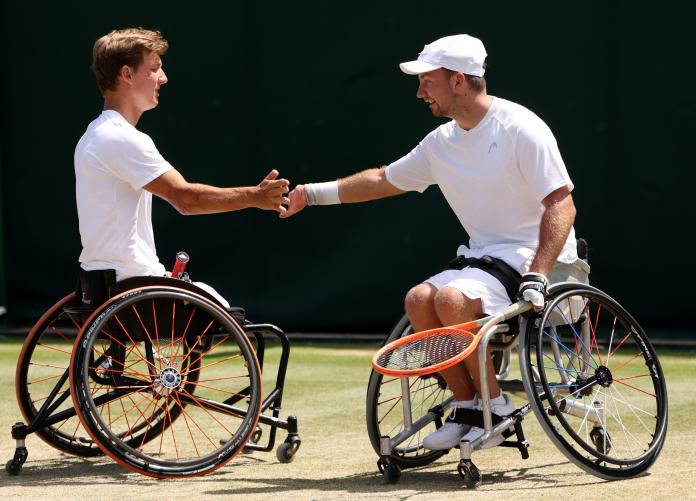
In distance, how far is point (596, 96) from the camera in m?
7.05

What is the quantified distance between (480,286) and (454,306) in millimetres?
110

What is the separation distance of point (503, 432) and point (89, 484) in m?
1.17

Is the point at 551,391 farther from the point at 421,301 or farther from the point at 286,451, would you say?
the point at 286,451

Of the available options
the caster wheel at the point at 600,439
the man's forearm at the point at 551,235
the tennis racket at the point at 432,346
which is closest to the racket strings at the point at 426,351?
the tennis racket at the point at 432,346

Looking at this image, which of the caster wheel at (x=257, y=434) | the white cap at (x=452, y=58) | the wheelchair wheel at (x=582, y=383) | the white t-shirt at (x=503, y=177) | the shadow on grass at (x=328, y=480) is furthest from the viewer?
the caster wheel at (x=257, y=434)

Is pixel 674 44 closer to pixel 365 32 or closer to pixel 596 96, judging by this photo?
pixel 596 96

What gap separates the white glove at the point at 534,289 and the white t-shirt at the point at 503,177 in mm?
220

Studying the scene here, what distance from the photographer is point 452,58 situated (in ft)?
13.2

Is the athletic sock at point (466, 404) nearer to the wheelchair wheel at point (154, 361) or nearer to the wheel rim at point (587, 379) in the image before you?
the wheel rim at point (587, 379)

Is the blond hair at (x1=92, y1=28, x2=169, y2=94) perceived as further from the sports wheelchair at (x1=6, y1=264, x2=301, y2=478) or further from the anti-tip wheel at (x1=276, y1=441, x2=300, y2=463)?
the anti-tip wheel at (x1=276, y1=441, x2=300, y2=463)

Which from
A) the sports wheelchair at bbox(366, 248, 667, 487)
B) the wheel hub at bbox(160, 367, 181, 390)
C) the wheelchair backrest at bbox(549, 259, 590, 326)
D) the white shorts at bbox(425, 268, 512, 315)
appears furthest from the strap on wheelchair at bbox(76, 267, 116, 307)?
the wheelchair backrest at bbox(549, 259, 590, 326)

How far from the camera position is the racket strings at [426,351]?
11.8 feet

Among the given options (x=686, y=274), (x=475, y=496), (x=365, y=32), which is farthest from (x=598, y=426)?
(x=365, y=32)

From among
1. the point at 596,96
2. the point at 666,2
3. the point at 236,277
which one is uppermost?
the point at 666,2
